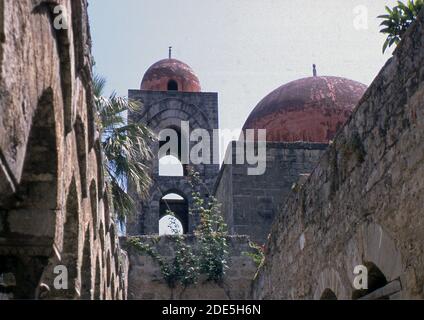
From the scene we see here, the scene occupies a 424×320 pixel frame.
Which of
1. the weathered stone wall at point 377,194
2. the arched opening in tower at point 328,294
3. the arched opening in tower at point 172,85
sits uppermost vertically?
the arched opening in tower at point 172,85

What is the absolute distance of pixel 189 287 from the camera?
13703 millimetres

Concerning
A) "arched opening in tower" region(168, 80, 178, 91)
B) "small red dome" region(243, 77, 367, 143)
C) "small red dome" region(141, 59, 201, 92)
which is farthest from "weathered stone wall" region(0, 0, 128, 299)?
"arched opening in tower" region(168, 80, 178, 91)

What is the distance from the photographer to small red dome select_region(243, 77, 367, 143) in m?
16.1

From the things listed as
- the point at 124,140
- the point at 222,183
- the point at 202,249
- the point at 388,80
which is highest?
the point at 222,183

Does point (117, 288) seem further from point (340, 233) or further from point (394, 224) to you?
point (394, 224)

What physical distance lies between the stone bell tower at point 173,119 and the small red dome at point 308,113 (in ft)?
14.7

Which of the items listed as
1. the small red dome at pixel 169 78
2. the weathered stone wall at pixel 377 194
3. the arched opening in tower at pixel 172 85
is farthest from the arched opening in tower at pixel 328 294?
the arched opening in tower at pixel 172 85

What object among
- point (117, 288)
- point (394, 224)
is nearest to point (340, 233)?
point (394, 224)

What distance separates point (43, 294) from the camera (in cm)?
609

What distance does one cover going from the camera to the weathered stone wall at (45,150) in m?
2.74

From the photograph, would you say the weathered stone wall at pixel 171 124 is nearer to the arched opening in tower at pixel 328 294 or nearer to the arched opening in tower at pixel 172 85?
the arched opening in tower at pixel 172 85

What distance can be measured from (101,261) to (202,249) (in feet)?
18.3

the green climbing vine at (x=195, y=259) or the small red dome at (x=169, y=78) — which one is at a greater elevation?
the small red dome at (x=169, y=78)

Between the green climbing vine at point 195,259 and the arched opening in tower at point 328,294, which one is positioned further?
the green climbing vine at point 195,259
